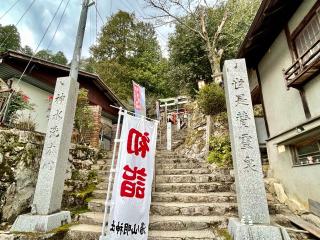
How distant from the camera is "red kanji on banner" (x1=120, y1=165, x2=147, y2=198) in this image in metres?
4.04

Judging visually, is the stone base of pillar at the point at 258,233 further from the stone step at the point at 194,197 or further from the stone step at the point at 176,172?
the stone step at the point at 176,172

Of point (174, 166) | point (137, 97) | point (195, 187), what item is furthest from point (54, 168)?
point (174, 166)

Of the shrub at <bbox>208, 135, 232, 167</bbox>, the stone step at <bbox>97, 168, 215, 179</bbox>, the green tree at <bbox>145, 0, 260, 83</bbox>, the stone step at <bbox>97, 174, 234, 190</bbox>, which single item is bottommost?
the stone step at <bbox>97, 174, 234, 190</bbox>

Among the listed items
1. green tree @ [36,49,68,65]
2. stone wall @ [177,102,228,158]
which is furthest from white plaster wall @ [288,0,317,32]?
green tree @ [36,49,68,65]

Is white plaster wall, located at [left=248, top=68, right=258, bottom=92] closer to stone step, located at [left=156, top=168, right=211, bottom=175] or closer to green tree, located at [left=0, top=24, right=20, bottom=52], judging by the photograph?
stone step, located at [left=156, top=168, right=211, bottom=175]

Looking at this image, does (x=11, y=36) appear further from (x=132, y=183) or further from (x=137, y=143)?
(x=132, y=183)

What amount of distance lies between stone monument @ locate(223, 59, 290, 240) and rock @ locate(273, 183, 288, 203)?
115 inches

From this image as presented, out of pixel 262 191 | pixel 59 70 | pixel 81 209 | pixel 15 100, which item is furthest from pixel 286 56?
pixel 59 70

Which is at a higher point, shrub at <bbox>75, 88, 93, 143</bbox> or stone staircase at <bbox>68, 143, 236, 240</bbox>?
shrub at <bbox>75, 88, 93, 143</bbox>

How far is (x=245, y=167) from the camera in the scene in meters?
4.27

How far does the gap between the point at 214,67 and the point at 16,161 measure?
12.8 metres

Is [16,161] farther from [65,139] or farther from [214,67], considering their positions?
[214,67]

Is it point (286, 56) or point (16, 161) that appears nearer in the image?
point (16, 161)

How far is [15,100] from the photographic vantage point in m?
6.69
